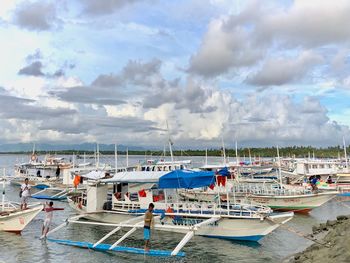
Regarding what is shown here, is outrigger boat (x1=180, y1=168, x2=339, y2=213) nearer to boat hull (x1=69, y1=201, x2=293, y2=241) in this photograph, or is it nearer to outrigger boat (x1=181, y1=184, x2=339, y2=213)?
outrigger boat (x1=181, y1=184, x2=339, y2=213)

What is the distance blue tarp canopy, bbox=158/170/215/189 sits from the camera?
75.2 ft

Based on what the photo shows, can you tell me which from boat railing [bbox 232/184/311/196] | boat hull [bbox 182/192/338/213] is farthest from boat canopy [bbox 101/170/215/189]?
boat railing [bbox 232/184/311/196]

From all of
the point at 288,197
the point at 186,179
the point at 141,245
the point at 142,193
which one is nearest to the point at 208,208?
the point at 186,179

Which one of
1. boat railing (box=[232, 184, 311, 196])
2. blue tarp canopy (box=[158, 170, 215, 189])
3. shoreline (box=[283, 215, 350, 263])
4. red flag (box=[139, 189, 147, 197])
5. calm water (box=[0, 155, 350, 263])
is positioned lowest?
calm water (box=[0, 155, 350, 263])

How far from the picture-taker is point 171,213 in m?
22.8

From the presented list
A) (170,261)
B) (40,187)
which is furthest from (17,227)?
(40,187)

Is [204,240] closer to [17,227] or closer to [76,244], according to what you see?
[76,244]

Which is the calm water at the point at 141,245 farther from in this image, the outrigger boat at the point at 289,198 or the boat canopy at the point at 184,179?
the outrigger boat at the point at 289,198

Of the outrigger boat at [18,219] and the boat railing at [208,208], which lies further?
the outrigger boat at [18,219]

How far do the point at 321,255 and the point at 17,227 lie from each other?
57.5ft

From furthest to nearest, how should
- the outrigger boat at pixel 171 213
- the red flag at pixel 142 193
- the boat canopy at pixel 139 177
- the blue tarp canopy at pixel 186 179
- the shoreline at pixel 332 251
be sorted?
1. the red flag at pixel 142 193
2. the boat canopy at pixel 139 177
3. the blue tarp canopy at pixel 186 179
4. the outrigger boat at pixel 171 213
5. the shoreline at pixel 332 251

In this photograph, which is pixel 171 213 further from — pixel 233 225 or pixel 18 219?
pixel 18 219

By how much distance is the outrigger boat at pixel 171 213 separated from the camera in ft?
69.7

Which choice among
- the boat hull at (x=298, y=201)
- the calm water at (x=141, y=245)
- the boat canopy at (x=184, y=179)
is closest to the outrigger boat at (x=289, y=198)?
the boat hull at (x=298, y=201)
